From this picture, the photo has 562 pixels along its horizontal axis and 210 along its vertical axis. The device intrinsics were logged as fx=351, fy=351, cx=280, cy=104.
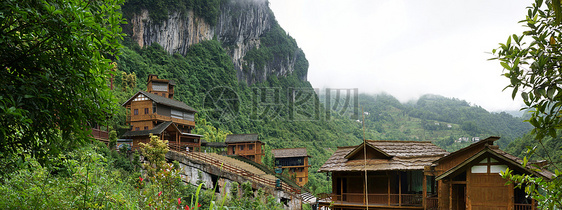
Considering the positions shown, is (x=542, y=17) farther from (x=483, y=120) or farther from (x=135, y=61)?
(x=483, y=120)

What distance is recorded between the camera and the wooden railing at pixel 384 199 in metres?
16.6

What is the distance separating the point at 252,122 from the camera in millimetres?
81750

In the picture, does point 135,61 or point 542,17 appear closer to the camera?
point 542,17

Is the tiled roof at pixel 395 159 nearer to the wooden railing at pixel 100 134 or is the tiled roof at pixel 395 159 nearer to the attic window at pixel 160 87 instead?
the wooden railing at pixel 100 134

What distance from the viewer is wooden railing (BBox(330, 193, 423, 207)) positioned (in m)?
16.6

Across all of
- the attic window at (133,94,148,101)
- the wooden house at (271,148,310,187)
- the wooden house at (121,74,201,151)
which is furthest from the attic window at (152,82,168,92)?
the wooden house at (271,148,310,187)

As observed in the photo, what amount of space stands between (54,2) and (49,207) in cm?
307

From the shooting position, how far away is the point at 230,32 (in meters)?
100

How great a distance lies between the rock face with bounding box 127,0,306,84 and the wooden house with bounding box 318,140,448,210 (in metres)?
60.4

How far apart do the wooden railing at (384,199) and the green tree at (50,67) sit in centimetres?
1359

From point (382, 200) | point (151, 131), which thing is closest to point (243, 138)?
point (151, 131)

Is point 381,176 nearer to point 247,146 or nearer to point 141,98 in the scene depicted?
point 141,98

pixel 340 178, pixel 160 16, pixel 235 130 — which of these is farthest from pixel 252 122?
pixel 340 178

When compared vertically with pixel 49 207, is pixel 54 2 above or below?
above
